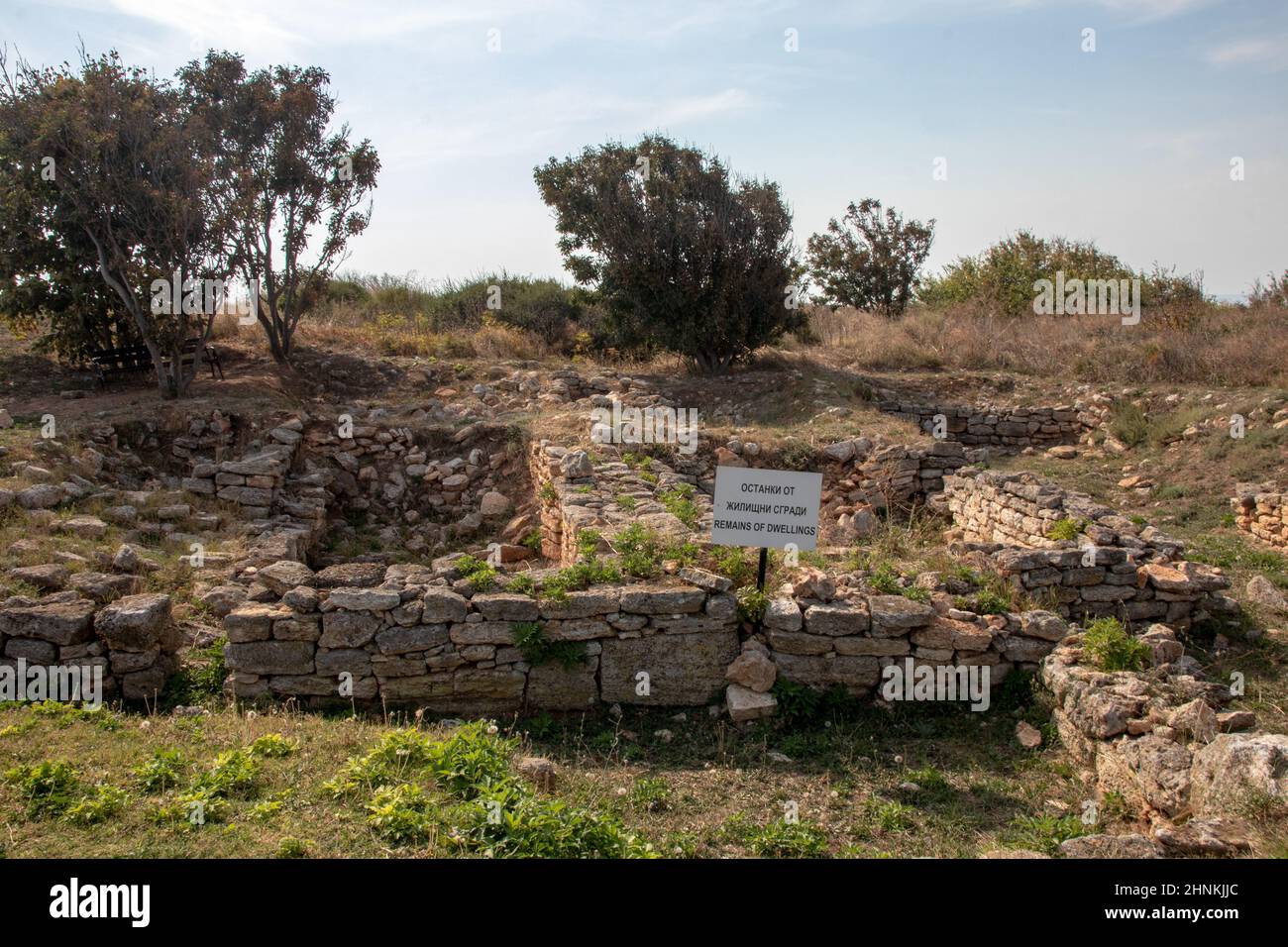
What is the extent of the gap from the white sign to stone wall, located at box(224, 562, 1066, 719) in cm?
38

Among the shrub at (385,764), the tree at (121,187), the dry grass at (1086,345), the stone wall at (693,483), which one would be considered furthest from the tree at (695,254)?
the shrub at (385,764)

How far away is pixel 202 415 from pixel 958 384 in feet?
42.6

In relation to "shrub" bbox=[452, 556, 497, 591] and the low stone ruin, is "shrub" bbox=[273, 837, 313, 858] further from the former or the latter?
the low stone ruin

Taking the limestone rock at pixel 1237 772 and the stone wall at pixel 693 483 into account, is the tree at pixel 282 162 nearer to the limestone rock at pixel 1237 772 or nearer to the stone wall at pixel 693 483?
the stone wall at pixel 693 483

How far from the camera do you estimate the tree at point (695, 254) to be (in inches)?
638

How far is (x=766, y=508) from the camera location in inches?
232

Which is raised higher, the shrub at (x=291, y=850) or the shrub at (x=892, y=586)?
the shrub at (x=892, y=586)

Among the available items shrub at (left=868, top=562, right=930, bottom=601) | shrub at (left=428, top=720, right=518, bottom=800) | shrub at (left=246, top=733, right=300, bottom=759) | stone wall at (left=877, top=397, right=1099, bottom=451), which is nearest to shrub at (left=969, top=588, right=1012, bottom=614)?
shrub at (left=868, top=562, right=930, bottom=601)

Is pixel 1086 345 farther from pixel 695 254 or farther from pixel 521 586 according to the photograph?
pixel 521 586

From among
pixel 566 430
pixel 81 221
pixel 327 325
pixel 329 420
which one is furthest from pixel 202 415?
pixel 327 325

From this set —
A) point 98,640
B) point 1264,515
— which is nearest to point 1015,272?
point 1264,515

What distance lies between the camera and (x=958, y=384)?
1667 centimetres

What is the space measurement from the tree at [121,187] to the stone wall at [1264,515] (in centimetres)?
1389

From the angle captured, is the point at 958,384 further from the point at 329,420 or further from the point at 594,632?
the point at 594,632
